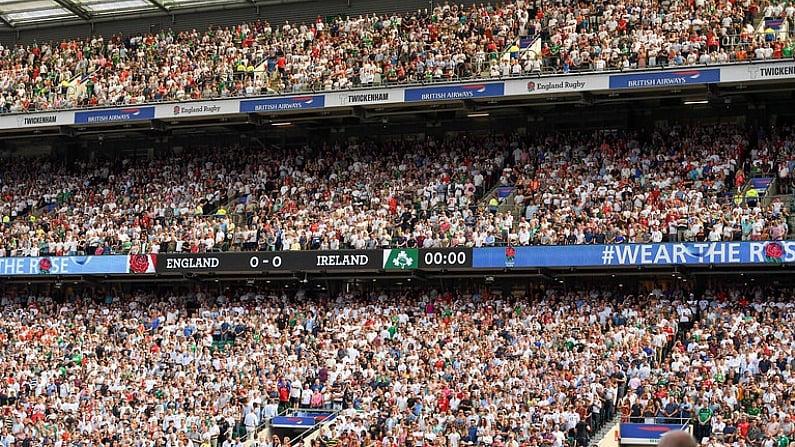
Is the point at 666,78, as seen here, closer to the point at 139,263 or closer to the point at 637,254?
the point at 637,254

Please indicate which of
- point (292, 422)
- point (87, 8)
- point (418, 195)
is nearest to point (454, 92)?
point (418, 195)

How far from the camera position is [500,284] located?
31672 millimetres

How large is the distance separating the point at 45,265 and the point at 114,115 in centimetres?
515

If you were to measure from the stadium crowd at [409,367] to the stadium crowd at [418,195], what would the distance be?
172 centimetres

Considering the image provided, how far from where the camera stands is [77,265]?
35.0 m

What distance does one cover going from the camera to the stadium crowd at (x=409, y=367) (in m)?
23.1

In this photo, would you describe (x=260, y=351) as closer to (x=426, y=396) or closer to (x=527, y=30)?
(x=426, y=396)

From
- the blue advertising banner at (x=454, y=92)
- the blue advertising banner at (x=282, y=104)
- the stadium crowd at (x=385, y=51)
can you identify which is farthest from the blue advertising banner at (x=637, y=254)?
the blue advertising banner at (x=282, y=104)

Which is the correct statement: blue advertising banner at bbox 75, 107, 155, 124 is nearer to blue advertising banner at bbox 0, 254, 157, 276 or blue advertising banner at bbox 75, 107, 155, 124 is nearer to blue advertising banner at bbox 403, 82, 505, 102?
blue advertising banner at bbox 0, 254, 157, 276

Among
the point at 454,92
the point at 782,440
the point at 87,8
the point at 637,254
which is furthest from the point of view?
the point at 87,8

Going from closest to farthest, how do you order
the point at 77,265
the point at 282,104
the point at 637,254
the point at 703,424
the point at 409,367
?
1. the point at 703,424
2. the point at 409,367
3. the point at 637,254
4. the point at 282,104
5. the point at 77,265

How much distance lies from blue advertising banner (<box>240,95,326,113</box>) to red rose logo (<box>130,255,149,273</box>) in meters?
5.23

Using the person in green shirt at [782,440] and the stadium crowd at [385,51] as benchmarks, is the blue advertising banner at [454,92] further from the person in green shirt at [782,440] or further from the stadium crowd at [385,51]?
the person in green shirt at [782,440]

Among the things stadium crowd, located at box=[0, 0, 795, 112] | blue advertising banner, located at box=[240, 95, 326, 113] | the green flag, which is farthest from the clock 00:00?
blue advertising banner, located at box=[240, 95, 326, 113]
